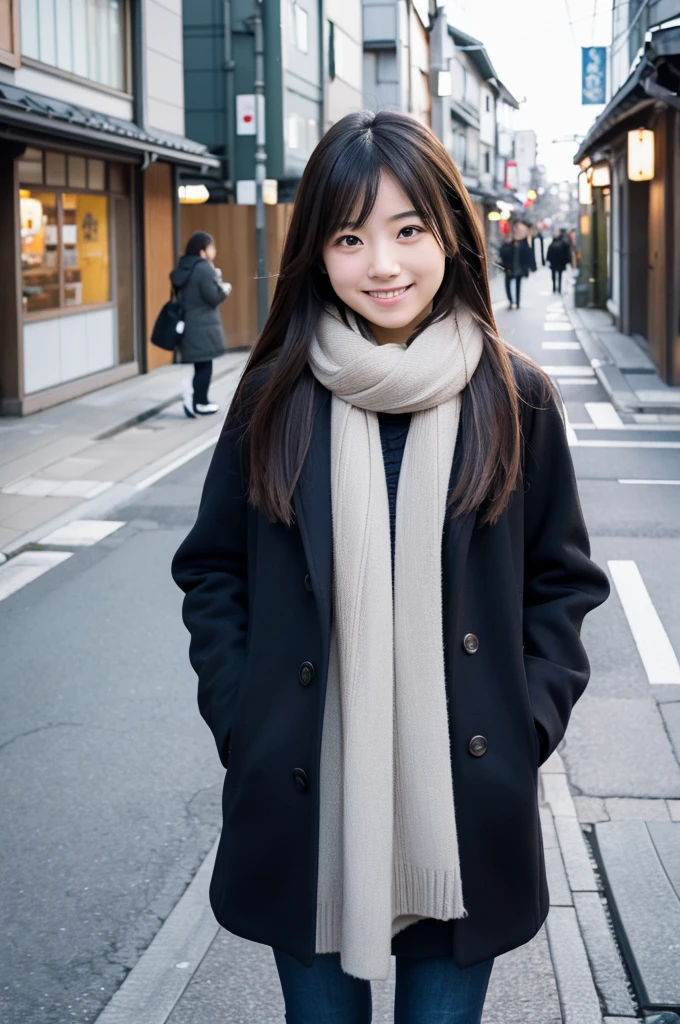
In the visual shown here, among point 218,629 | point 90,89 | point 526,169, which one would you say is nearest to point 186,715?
point 218,629

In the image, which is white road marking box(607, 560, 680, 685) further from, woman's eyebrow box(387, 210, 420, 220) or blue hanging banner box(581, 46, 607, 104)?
blue hanging banner box(581, 46, 607, 104)

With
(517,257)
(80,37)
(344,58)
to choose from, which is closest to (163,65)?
(80,37)

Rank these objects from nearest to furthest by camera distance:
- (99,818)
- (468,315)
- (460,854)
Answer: (460,854) → (468,315) → (99,818)

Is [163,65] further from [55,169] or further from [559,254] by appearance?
[559,254]

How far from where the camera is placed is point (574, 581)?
222cm

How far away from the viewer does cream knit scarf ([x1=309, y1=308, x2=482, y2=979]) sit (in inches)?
76.8

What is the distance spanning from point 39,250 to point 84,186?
1.93 meters

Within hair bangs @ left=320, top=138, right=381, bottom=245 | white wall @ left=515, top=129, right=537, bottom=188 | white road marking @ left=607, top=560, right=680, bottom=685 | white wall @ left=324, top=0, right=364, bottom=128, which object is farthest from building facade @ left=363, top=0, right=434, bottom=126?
hair bangs @ left=320, top=138, right=381, bottom=245

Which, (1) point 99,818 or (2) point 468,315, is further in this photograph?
(1) point 99,818

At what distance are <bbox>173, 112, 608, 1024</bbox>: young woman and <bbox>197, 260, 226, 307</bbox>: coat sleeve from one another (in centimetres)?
1288

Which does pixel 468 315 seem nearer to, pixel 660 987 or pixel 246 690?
pixel 246 690

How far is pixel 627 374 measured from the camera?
19406 mm

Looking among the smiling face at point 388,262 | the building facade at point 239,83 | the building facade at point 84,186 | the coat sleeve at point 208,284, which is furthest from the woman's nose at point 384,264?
the building facade at point 239,83

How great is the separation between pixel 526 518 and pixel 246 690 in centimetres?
54
